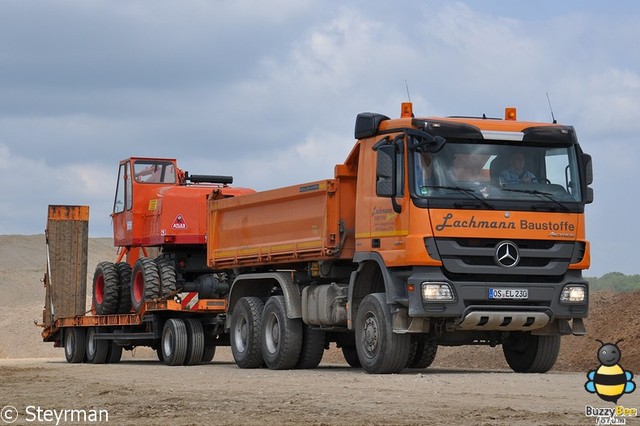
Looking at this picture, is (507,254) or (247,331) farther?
(247,331)

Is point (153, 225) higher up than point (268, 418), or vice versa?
point (153, 225)

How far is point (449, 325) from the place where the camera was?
18844mm

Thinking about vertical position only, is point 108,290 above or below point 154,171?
below

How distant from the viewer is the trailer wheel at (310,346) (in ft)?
71.9

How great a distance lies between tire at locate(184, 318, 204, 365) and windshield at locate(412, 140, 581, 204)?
853 cm

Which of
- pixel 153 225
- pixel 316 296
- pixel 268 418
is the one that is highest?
pixel 153 225

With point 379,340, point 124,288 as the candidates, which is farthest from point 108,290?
point 379,340

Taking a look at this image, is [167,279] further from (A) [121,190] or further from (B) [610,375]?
(B) [610,375]

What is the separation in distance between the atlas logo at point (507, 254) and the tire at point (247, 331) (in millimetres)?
5739

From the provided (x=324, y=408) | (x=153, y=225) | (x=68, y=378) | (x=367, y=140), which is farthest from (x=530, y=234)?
(x=153, y=225)

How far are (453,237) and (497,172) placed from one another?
4.13 ft

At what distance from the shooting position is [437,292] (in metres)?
18.1

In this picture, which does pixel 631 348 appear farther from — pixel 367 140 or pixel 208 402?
pixel 208 402

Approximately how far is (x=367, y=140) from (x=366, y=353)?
3.25 meters
